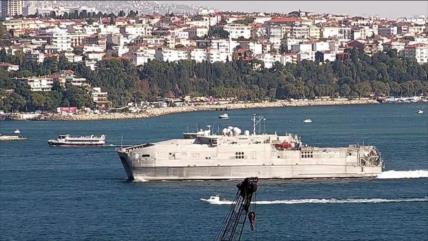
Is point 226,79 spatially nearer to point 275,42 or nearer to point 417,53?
point 275,42

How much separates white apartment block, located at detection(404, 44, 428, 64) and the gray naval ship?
79.2 m

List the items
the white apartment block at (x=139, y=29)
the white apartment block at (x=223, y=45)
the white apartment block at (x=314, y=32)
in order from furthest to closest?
the white apartment block at (x=314, y=32) < the white apartment block at (x=139, y=29) < the white apartment block at (x=223, y=45)

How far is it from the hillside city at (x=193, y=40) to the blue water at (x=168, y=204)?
40.8m

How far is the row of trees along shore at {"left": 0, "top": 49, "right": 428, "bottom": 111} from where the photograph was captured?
308ft

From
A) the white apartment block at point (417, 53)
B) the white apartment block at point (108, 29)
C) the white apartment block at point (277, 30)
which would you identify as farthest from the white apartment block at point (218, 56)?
the white apartment block at point (277, 30)

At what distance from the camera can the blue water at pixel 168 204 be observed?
32656mm

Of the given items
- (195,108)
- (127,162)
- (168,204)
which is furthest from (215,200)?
(195,108)

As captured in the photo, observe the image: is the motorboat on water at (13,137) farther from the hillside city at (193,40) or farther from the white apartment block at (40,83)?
the white apartment block at (40,83)

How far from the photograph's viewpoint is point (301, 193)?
126ft

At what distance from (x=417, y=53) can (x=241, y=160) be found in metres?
81.5

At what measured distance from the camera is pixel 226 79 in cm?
10594

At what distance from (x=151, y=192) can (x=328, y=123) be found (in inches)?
1285

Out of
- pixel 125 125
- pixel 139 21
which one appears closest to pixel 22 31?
pixel 139 21

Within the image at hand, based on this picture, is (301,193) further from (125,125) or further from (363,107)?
(363,107)
